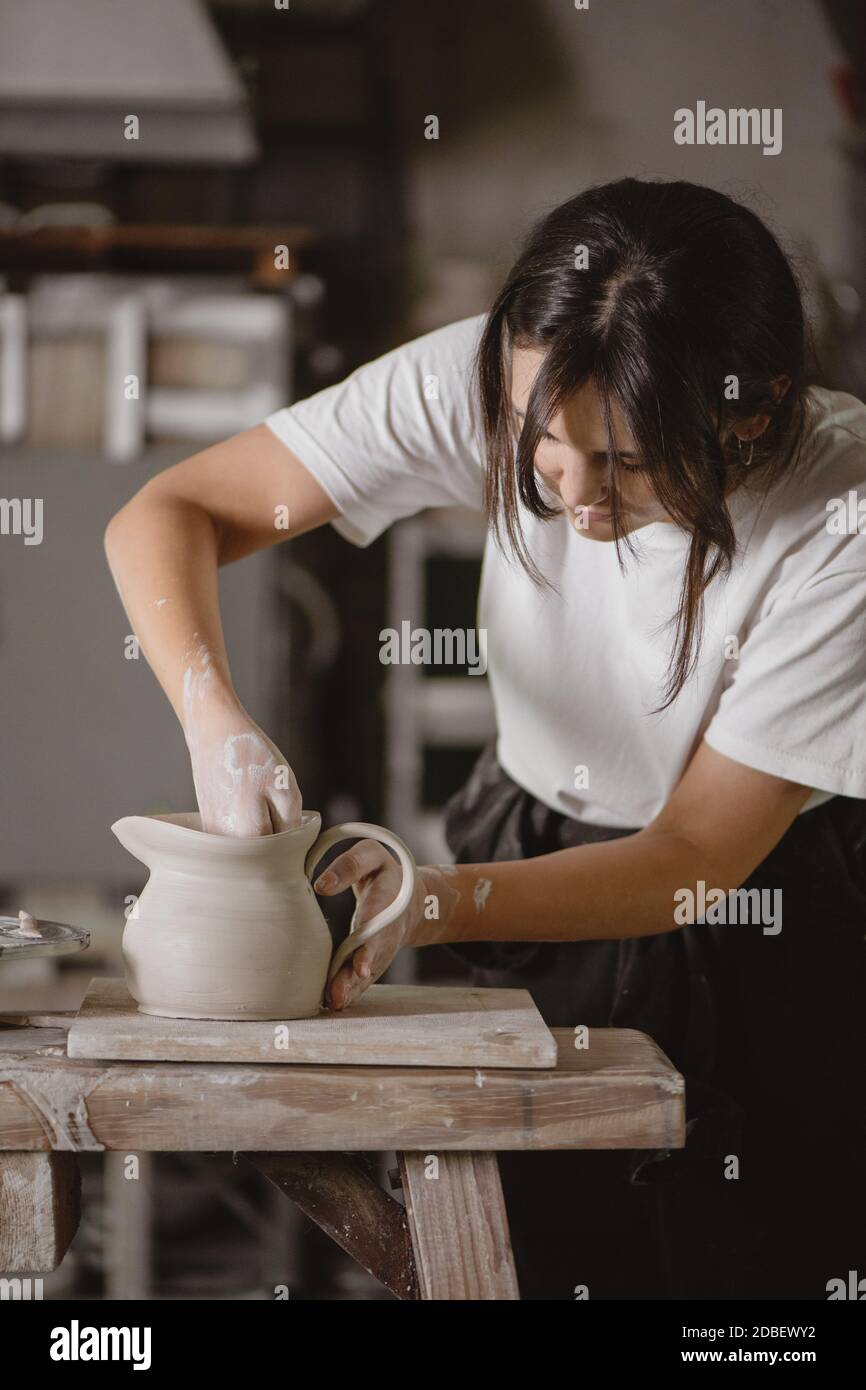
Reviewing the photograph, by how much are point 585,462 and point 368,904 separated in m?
0.37

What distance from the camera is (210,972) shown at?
88cm

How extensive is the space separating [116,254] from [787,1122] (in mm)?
1998

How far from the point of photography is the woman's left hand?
0.93 m

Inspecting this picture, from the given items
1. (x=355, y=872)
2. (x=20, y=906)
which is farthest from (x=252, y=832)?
(x=20, y=906)

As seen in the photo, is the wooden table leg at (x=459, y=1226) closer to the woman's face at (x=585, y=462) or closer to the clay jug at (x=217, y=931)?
the clay jug at (x=217, y=931)

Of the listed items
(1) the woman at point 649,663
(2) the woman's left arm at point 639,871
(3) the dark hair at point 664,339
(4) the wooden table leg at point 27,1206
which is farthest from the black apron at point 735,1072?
(4) the wooden table leg at point 27,1206

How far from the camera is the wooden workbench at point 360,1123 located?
2.64ft

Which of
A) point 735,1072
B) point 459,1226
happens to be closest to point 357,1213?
point 459,1226

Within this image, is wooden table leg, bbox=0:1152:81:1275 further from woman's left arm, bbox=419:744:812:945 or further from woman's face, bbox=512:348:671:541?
woman's face, bbox=512:348:671:541

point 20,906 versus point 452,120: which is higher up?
point 452,120

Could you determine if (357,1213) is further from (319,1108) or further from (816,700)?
(816,700)

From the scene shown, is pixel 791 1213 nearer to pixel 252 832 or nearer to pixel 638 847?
pixel 638 847

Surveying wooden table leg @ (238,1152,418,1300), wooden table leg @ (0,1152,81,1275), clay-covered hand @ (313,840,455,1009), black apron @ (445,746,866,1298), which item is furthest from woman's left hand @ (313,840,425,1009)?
black apron @ (445,746,866,1298)

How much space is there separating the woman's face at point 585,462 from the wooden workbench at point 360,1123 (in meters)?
0.44
